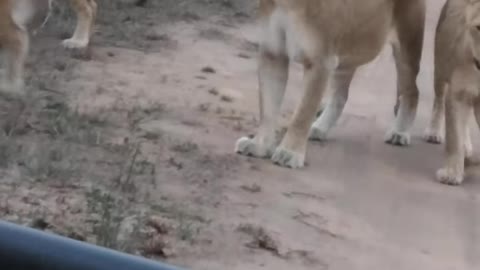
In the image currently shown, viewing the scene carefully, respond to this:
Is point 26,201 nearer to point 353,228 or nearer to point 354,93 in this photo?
point 353,228

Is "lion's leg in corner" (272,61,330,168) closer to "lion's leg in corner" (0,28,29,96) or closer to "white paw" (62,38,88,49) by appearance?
"lion's leg in corner" (0,28,29,96)

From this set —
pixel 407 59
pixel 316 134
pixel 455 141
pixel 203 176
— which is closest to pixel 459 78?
pixel 455 141

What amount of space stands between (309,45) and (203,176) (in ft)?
2.77

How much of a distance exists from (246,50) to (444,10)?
2.93m

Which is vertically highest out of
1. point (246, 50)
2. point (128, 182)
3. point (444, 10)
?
point (444, 10)

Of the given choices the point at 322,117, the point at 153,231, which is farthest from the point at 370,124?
the point at 153,231

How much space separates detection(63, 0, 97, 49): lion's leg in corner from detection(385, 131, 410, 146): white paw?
234cm

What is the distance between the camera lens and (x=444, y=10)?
6.29 m

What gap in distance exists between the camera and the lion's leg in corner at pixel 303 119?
5.61 m

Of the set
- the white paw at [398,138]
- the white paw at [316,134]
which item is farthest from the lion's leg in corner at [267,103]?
the white paw at [398,138]

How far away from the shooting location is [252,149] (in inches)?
230

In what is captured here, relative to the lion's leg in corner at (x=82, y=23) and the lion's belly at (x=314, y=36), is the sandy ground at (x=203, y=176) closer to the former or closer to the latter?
the lion's leg in corner at (x=82, y=23)

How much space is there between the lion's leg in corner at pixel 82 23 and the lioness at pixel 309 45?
220cm

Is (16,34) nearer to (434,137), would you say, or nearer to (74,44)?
(74,44)
